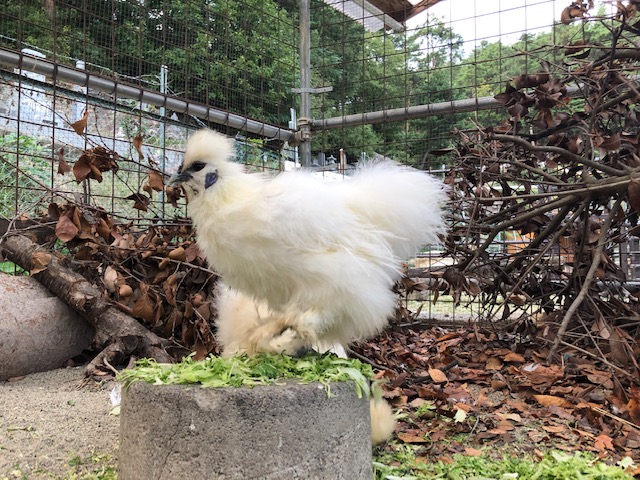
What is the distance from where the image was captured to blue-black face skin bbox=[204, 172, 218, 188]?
2.20 m

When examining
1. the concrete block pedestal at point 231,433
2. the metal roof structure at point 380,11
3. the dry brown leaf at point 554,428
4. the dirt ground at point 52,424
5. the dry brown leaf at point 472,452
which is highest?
the metal roof structure at point 380,11

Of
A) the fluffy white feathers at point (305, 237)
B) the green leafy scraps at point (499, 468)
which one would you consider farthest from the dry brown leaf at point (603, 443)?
the fluffy white feathers at point (305, 237)

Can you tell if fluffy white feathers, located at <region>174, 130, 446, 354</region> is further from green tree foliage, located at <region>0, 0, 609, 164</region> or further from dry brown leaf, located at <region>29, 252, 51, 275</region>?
green tree foliage, located at <region>0, 0, 609, 164</region>

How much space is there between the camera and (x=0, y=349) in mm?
3031

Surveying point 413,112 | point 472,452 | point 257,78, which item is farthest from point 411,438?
point 257,78

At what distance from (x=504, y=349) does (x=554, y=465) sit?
5.41ft

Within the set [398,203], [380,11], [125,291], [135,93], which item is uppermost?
[380,11]

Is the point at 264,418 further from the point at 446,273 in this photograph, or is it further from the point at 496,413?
the point at 446,273

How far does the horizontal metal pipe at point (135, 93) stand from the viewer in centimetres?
351

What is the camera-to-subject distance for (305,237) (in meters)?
1.98

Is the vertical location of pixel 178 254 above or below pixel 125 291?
above

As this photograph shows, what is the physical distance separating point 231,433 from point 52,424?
1359 millimetres

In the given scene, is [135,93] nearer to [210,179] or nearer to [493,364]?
[210,179]

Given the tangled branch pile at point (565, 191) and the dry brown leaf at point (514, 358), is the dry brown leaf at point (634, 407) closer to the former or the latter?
the tangled branch pile at point (565, 191)
